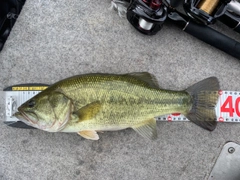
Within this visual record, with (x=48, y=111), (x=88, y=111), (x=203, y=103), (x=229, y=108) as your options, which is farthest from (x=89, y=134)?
(x=229, y=108)

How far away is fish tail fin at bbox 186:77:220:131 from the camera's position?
1753 millimetres

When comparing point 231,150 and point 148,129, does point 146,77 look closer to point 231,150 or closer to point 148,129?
point 148,129

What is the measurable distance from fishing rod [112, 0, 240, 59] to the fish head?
687 millimetres

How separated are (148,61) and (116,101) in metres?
0.49

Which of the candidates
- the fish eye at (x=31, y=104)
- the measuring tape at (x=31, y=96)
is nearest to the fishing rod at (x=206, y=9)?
the measuring tape at (x=31, y=96)

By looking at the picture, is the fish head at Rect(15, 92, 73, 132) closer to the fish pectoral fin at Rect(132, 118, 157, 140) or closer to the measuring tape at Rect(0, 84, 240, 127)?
the measuring tape at Rect(0, 84, 240, 127)

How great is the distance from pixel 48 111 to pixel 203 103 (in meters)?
0.89

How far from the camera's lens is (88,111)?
1625 millimetres

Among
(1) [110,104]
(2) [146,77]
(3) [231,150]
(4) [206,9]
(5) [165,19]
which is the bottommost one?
(3) [231,150]

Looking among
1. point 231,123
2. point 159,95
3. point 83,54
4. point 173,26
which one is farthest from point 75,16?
point 231,123

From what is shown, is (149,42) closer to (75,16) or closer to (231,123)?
(75,16)

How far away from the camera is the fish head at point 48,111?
1.60m

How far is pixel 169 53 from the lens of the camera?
80.5 inches

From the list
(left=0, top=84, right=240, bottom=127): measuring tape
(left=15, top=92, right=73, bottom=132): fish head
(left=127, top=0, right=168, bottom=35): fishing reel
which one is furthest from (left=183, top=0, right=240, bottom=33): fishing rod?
(left=15, top=92, right=73, bottom=132): fish head
